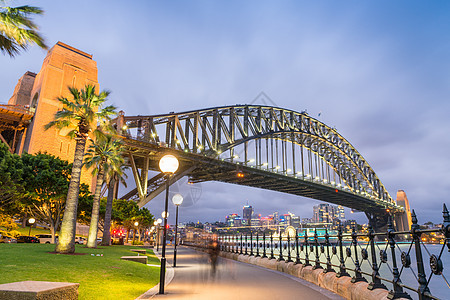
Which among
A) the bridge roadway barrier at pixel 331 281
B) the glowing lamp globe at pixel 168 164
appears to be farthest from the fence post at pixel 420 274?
the glowing lamp globe at pixel 168 164

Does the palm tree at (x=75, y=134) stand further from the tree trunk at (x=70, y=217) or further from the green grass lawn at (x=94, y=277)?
the green grass lawn at (x=94, y=277)

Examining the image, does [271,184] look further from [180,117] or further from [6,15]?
[6,15]

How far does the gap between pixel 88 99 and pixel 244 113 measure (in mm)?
62647

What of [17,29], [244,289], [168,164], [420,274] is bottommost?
[244,289]

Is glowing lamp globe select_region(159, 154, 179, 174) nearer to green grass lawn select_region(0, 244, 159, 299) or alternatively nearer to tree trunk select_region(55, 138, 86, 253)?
green grass lawn select_region(0, 244, 159, 299)

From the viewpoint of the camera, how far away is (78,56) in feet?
217

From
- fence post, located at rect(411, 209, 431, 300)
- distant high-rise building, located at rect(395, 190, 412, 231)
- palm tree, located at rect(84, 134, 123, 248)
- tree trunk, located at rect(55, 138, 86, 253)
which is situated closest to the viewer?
fence post, located at rect(411, 209, 431, 300)

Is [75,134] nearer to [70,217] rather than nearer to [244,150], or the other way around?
[70,217]

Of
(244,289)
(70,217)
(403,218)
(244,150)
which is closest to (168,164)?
(244,289)

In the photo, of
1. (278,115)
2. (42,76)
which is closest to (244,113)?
(278,115)

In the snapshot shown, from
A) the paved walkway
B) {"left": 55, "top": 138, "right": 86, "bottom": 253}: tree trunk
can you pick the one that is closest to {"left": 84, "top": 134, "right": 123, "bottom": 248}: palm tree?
{"left": 55, "top": 138, "right": 86, "bottom": 253}: tree trunk

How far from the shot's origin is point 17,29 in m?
10.3

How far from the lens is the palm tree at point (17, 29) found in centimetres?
1018

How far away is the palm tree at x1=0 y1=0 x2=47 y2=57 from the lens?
33.4 ft
